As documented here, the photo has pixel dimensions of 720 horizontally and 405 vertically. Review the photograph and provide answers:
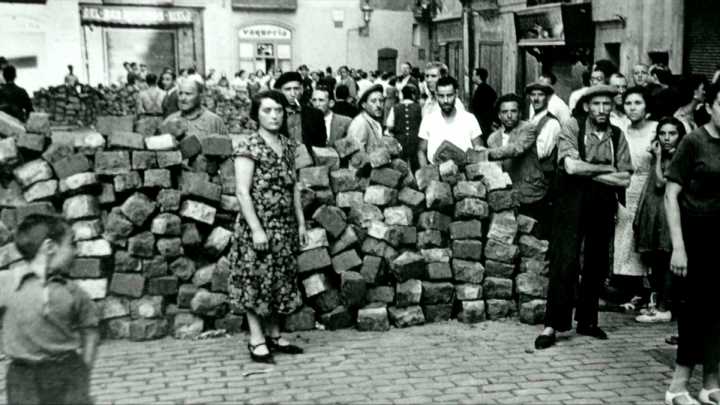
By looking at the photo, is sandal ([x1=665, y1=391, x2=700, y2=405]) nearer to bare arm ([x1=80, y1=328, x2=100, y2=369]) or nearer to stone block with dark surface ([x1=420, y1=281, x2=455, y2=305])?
stone block with dark surface ([x1=420, y1=281, x2=455, y2=305])

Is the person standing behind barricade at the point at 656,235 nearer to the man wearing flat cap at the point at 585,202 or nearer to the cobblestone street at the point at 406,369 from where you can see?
the cobblestone street at the point at 406,369

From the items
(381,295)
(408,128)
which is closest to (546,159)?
(381,295)

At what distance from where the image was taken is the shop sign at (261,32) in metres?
32.9

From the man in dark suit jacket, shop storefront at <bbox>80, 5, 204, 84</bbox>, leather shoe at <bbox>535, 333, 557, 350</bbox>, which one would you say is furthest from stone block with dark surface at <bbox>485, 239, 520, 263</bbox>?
shop storefront at <bbox>80, 5, 204, 84</bbox>

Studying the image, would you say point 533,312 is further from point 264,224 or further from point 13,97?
point 13,97

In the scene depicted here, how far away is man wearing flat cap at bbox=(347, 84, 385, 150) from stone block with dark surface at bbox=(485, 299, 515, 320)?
88.2 inches

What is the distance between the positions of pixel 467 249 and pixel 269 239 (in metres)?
2.03

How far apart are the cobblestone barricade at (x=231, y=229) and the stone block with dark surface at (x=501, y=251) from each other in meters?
0.01

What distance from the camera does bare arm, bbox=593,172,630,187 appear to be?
21.3 feet

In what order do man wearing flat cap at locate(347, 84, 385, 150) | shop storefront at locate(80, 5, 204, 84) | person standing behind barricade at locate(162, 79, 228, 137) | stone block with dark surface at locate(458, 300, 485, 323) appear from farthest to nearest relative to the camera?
1. shop storefront at locate(80, 5, 204, 84)
2. man wearing flat cap at locate(347, 84, 385, 150)
3. person standing behind barricade at locate(162, 79, 228, 137)
4. stone block with dark surface at locate(458, 300, 485, 323)

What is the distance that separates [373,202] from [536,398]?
2.50 m

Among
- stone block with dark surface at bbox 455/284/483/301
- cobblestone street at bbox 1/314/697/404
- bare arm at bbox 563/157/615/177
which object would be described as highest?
bare arm at bbox 563/157/615/177

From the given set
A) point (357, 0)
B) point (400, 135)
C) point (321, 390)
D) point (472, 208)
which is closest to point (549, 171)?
point (472, 208)

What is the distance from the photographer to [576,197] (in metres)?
6.55
